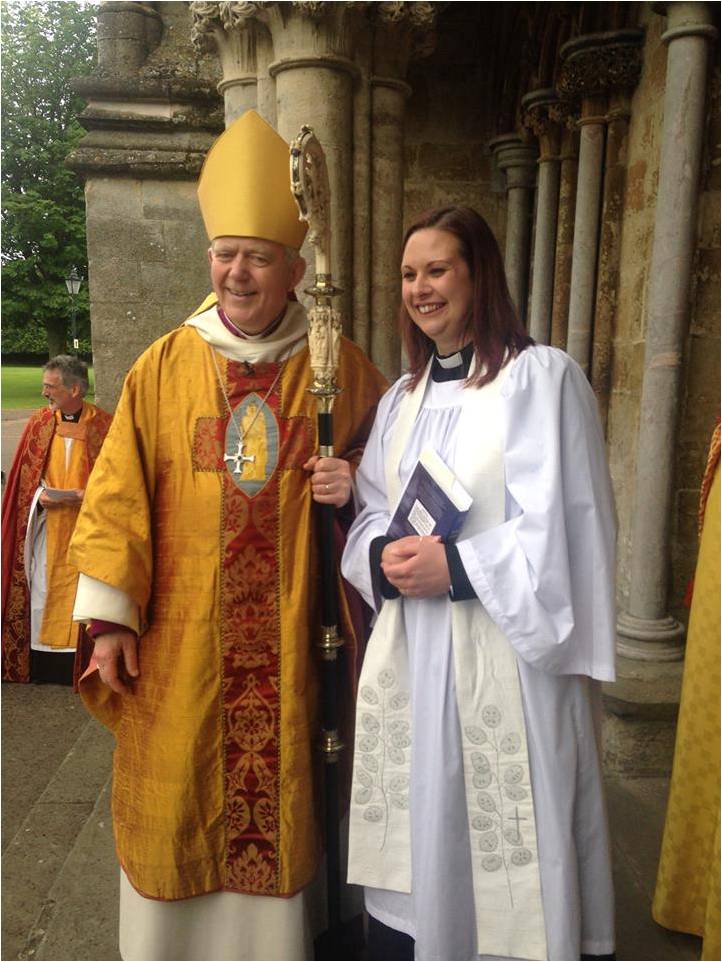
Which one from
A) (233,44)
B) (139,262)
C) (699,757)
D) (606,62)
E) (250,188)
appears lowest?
(699,757)

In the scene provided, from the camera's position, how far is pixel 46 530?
16.4 ft

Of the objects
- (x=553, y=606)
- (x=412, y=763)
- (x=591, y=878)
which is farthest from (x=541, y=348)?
(x=591, y=878)

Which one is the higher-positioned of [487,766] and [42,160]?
[42,160]

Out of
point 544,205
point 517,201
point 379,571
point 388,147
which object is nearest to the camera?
point 379,571

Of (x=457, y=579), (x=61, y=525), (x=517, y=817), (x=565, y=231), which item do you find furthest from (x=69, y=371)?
(x=517, y=817)

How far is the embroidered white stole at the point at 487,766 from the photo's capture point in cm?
177

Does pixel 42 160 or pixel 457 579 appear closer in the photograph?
pixel 457 579

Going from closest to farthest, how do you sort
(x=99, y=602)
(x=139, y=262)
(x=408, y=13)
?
1. (x=99, y=602)
2. (x=408, y=13)
3. (x=139, y=262)

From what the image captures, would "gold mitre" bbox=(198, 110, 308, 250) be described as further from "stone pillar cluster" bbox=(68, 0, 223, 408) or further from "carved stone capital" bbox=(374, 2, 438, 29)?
"stone pillar cluster" bbox=(68, 0, 223, 408)

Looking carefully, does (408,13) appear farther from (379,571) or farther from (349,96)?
(379,571)

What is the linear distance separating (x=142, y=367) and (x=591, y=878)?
173 centimetres

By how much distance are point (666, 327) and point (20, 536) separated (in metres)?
4.01

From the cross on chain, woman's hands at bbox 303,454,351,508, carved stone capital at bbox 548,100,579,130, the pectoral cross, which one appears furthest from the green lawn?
the cross on chain

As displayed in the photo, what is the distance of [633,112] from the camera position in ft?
12.6
